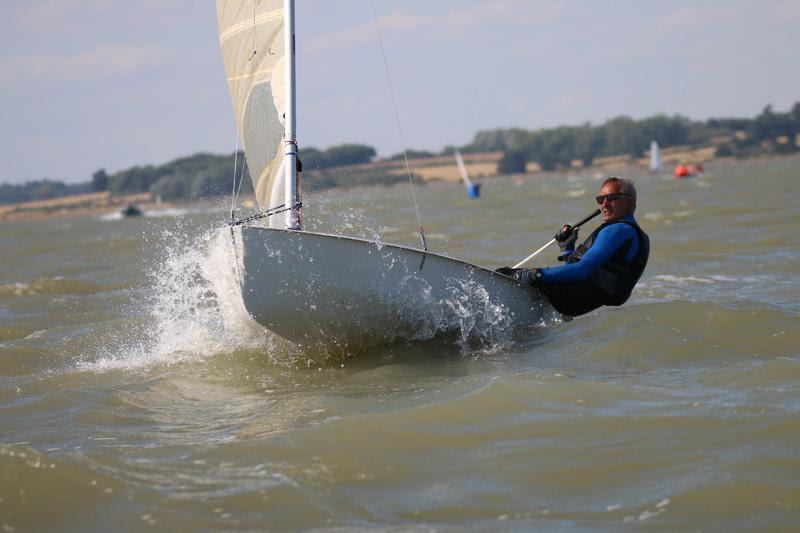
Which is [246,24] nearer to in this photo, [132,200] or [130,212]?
[130,212]

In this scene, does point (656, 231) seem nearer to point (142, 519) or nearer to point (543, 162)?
point (142, 519)

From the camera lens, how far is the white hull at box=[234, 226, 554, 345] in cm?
572

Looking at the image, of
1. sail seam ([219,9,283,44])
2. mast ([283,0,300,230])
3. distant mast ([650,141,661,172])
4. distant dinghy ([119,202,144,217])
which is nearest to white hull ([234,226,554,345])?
mast ([283,0,300,230])

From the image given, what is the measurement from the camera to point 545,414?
4.70 metres

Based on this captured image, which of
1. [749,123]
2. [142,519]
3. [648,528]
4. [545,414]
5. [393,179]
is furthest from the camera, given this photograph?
[749,123]

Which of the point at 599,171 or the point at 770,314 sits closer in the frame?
the point at 770,314

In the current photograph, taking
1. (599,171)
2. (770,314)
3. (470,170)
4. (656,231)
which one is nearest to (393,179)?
(470,170)

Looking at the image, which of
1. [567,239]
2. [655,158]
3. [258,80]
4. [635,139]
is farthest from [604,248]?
[635,139]

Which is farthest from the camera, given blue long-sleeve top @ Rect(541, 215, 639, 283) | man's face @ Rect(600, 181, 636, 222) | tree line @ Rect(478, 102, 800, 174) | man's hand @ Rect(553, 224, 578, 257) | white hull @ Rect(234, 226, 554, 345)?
tree line @ Rect(478, 102, 800, 174)

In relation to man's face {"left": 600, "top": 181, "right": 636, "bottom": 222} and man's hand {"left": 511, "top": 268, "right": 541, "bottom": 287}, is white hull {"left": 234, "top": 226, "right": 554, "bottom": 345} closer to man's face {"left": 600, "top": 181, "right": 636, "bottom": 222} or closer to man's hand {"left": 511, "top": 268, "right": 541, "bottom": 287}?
man's hand {"left": 511, "top": 268, "right": 541, "bottom": 287}

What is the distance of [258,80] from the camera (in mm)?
7344

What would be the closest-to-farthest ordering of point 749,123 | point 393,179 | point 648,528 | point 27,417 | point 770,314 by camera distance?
point 648,528, point 27,417, point 770,314, point 393,179, point 749,123

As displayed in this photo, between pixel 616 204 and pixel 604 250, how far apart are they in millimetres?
323

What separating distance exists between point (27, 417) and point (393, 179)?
10086 cm
